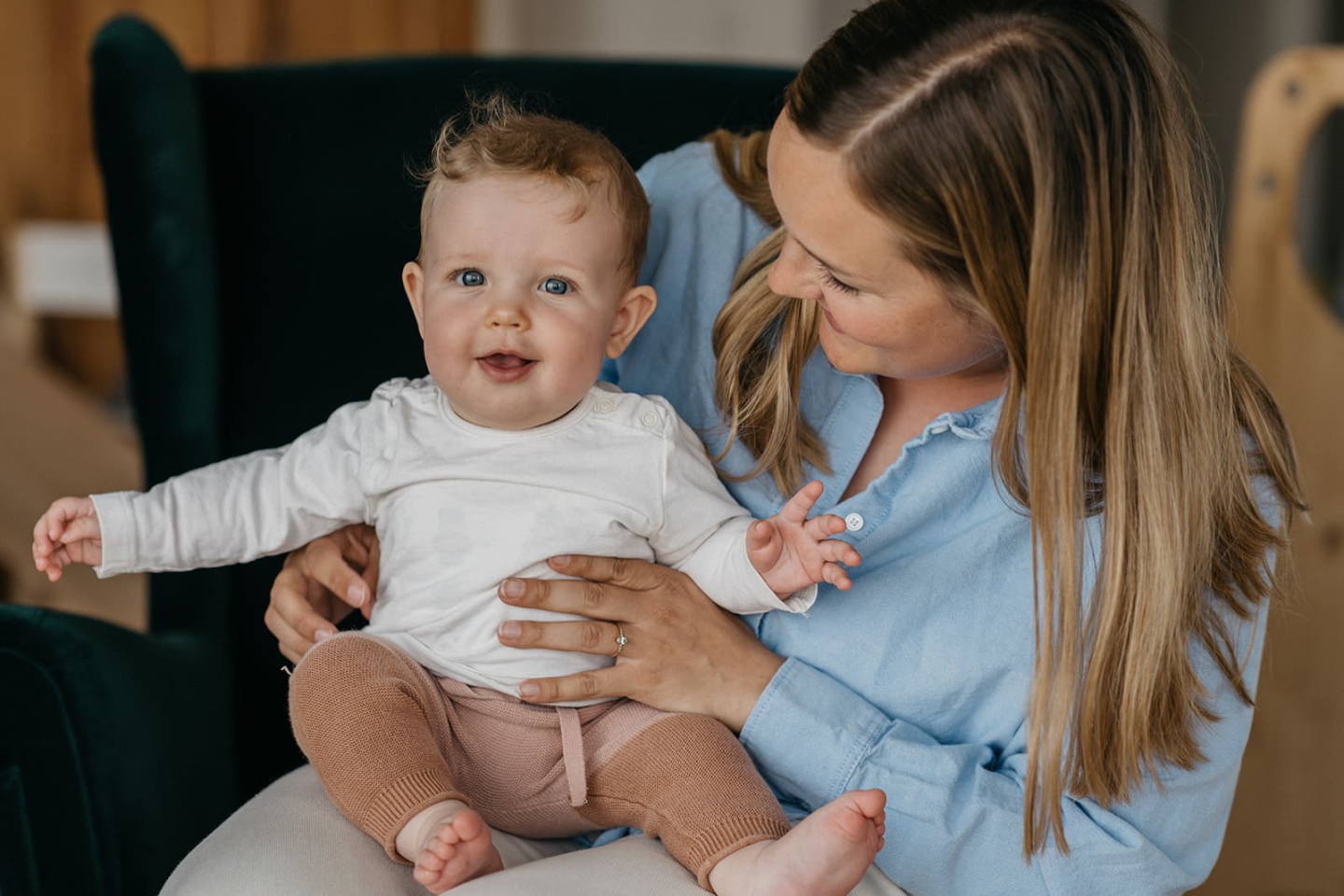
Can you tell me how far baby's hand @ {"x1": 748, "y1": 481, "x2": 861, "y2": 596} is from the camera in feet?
3.23

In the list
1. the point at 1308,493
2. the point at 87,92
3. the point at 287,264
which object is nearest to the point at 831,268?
the point at 287,264

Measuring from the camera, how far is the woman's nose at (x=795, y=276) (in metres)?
0.99

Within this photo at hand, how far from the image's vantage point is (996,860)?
1065mm

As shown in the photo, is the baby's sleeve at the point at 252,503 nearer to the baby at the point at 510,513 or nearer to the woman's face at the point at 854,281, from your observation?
the baby at the point at 510,513

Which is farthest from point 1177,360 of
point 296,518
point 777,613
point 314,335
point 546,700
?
point 314,335

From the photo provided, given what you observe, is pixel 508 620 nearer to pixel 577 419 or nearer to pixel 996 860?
pixel 577 419

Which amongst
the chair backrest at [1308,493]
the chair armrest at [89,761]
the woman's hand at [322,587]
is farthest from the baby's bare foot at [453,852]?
the chair backrest at [1308,493]

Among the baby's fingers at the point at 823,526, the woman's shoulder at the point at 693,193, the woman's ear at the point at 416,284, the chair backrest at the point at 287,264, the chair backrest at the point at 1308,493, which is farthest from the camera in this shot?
the chair backrest at the point at 1308,493

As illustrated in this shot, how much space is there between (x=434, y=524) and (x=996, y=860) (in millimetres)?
518

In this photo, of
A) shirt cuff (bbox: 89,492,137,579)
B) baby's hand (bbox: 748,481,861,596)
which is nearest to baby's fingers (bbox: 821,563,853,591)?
Result: baby's hand (bbox: 748,481,861,596)

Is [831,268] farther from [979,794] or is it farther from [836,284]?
[979,794]

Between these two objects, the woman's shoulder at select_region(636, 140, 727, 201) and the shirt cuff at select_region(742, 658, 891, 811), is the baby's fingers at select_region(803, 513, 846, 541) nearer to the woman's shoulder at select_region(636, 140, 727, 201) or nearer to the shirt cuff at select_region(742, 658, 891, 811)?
the shirt cuff at select_region(742, 658, 891, 811)

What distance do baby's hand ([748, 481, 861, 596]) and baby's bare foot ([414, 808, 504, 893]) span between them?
29 cm

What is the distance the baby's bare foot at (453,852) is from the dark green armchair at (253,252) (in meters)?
0.45
